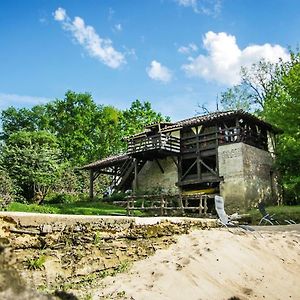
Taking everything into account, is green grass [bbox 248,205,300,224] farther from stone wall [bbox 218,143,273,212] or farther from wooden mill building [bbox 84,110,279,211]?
wooden mill building [bbox 84,110,279,211]

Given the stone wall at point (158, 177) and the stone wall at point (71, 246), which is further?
the stone wall at point (158, 177)

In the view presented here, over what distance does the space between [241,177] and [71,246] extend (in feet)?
52.5

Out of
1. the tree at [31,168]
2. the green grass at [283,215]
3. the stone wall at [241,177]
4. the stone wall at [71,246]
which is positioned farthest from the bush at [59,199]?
the stone wall at [71,246]

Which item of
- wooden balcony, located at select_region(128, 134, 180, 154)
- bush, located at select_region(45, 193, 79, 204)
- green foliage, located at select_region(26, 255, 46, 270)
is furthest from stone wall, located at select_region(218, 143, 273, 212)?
green foliage, located at select_region(26, 255, 46, 270)

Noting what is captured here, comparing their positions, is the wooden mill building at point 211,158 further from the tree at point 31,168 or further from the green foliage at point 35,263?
the green foliage at point 35,263

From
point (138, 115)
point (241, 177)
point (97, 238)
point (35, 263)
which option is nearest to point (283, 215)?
point (241, 177)

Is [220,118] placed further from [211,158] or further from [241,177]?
[241,177]

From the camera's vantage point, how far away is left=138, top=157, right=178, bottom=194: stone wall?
24125 mm

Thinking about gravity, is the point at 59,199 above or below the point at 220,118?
below

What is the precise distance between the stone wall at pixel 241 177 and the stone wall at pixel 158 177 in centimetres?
342

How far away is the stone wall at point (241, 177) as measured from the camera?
68.4 ft

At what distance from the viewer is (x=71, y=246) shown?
6125 millimetres

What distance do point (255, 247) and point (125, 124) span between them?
30364 millimetres

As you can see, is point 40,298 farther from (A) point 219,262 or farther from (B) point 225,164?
(B) point 225,164
